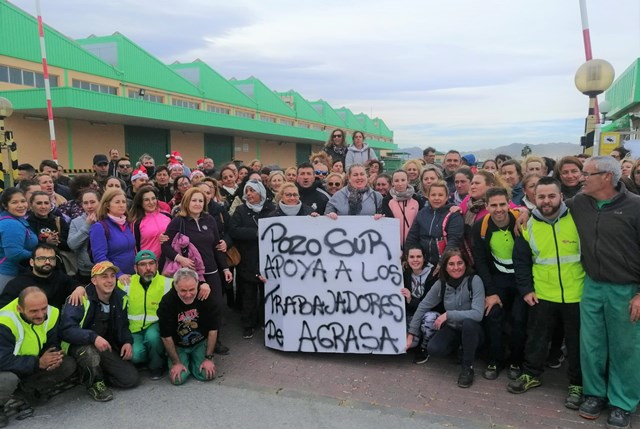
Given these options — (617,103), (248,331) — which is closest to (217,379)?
(248,331)

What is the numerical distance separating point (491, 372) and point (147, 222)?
3.99 meters

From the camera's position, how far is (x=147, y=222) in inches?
205

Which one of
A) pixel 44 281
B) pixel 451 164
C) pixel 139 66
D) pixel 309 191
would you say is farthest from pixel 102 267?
pixel 139 66

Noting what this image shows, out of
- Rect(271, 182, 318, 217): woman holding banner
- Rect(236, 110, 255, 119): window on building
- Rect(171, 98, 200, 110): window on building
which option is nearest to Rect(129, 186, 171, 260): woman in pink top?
Rect(271, 182, 318, 217): woman holding banner

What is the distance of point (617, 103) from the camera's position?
3275cm

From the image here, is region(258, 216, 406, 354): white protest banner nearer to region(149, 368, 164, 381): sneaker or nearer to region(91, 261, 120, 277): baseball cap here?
region(149, 368, 164, 381): sneaker

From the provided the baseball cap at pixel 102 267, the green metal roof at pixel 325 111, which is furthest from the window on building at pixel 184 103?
the baseball cap at pixel 102 267

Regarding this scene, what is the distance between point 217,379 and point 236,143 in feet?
112

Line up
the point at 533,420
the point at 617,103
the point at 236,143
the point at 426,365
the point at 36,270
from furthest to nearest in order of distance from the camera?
1. the point at 236,143
2. the point at 617,103
3. the point at 426,365
4. the point at 36,270
5. the point at 533,420

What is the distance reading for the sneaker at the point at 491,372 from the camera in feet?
14.5

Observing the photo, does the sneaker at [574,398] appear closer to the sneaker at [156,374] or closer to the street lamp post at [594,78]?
the sneaker at [156,374]

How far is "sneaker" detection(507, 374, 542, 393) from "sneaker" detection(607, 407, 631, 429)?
2.14ft

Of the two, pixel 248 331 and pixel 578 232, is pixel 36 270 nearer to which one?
pixel 248 331

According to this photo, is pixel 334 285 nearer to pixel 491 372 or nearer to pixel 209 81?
pixel 491 372
